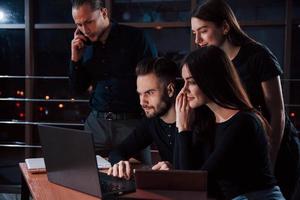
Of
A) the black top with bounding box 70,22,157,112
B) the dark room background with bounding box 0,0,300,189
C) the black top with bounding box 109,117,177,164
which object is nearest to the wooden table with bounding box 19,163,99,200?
the black top with bounding box 109,117,177,164

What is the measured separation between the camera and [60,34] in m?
4.13

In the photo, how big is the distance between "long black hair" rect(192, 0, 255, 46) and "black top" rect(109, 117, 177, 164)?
1.38 feet

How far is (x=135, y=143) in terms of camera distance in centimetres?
189

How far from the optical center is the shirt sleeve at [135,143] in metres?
1.86

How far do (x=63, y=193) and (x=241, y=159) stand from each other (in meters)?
0.57

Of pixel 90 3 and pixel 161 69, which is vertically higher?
pixel 90 3

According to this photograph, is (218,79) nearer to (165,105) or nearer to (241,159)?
(241,159)

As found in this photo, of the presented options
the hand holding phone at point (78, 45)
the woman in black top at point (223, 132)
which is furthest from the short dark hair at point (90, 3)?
the woman in black top at point (223, 132)

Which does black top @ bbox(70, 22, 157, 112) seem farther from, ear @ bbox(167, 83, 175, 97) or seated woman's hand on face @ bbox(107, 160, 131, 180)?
seated woman's hand on face @ bbox(107, 160, 131, 180)

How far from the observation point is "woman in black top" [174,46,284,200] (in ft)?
4.52

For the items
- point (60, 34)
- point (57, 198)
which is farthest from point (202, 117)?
point (60, 34)

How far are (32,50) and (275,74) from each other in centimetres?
283

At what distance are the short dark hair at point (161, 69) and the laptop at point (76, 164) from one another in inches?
19.5

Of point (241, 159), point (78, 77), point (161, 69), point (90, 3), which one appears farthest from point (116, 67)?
point (241, 159)
